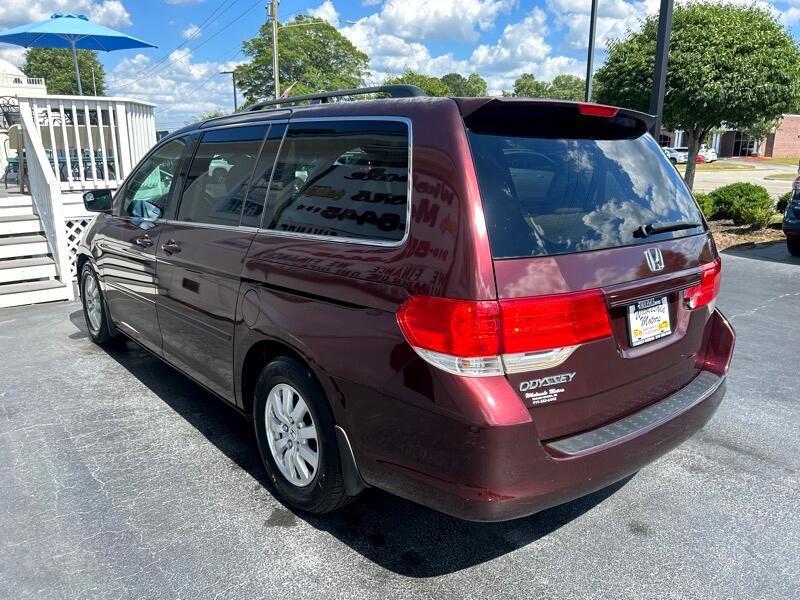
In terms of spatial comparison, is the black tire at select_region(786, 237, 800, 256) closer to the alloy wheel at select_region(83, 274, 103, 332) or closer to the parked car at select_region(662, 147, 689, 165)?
the parked car at select_region(662, 147, 689, 165)

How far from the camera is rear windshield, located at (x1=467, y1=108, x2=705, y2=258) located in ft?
7.39

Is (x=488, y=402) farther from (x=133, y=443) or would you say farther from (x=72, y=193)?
(x=72, y=193)

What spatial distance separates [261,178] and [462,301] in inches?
61.9

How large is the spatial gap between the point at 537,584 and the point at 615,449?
656 millimetres

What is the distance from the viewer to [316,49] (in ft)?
196

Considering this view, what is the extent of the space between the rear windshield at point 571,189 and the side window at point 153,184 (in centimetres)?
252

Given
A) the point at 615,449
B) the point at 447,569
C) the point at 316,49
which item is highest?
the point at 316,49

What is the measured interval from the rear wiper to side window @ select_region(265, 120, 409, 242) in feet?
3.31

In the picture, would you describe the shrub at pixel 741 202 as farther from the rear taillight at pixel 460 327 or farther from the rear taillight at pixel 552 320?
the rear taillight at pixel 460 327

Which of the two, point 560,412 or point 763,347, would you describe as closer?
point 560,412

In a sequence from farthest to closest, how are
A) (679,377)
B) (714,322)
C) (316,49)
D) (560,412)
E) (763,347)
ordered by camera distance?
(316,49), (763,347), (714,322), (679,377), (560,412)

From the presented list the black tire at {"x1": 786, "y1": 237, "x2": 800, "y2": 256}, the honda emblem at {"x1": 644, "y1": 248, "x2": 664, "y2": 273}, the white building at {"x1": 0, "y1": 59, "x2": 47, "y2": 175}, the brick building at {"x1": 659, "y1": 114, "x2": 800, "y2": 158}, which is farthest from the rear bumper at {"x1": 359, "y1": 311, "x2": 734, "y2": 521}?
the brick building at {"x1": 659, "y1": 114, "x2": 800, "y2": 158}

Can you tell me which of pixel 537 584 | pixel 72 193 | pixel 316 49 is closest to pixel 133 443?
pixel 537 584

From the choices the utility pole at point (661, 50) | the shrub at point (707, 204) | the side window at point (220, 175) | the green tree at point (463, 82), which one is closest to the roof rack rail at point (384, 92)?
the side window at point (220, 175)
